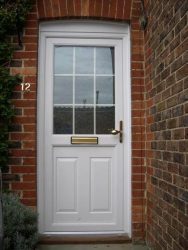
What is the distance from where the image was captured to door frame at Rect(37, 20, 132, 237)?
4.60 m

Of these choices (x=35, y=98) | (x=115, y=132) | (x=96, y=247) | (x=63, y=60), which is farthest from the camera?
(x=63, y=60)

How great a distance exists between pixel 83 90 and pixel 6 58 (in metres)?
0.95

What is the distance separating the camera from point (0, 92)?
4.37 meters

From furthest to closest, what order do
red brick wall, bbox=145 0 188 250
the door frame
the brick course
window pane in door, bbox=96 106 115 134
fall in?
window pane in door, bbox=96 106 115 134 → the door frame → the brick course → red brick wall, bbox=145 0 188 250

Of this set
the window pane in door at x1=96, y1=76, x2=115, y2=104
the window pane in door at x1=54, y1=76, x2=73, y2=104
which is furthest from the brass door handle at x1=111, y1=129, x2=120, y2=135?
the window pane in door at x1=54, y1=76, x2=73, y2=104

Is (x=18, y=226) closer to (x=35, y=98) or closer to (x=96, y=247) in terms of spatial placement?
(x=96, y=247)

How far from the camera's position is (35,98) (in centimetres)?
450

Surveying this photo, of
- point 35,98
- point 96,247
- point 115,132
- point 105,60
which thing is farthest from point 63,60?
point 96,247

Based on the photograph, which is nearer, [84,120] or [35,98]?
[35,98]

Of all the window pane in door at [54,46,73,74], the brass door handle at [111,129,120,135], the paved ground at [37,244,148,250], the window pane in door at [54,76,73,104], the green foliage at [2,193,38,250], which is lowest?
the paved ground at [37,244,148,250]

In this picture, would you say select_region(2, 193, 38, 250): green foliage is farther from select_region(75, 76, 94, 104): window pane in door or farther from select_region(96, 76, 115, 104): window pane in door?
select_region(96, 76, 115, 104): window pane in door

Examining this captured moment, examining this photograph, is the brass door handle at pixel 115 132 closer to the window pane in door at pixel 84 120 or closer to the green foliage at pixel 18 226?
the window pane in door at pixel 84 120

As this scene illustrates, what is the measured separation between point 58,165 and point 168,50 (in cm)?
189

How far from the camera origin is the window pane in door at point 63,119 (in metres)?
4.68
